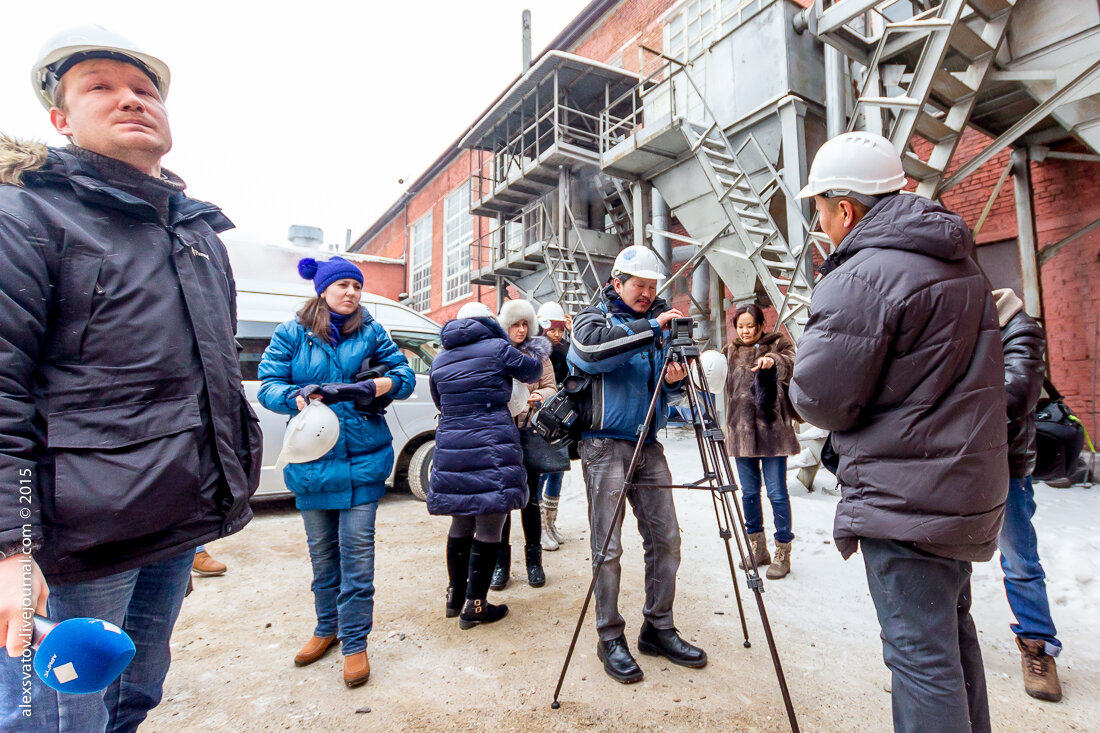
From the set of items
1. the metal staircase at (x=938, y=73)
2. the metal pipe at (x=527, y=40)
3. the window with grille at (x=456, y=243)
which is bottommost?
the metal staircase at (x=938, y=73)

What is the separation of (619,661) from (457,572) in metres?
1.13

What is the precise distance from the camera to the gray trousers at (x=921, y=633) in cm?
148

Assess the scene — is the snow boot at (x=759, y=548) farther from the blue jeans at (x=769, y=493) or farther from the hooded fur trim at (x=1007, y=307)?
the hooded fur trim at (x=1007, y=307)

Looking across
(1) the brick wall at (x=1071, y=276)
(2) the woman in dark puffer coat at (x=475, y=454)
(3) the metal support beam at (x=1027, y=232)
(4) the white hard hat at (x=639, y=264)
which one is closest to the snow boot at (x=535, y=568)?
(2) the woman in dark puffer coat at (x=475, y=454)

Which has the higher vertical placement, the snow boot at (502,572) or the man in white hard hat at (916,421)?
the man in white hard hat at (916,421)

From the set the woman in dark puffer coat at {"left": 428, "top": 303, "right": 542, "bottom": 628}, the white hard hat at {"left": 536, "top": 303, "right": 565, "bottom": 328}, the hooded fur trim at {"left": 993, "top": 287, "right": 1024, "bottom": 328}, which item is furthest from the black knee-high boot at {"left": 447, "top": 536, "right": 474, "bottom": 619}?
the hooded fur trim at {"left": 993, "top": 287, "right": 1024, "bottom": 328}

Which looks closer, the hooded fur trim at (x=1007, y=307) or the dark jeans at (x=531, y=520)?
the hooded fur trim at (x=1007, y=307)

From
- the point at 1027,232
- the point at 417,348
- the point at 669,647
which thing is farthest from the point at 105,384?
the point at 1027,232

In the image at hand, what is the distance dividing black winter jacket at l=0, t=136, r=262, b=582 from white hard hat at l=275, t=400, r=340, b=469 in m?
0.87

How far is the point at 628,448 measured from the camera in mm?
2705

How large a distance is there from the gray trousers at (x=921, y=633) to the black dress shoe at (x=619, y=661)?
114cm

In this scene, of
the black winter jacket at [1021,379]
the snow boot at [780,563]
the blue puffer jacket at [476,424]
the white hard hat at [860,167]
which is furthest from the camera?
the snow boot at [780,563]

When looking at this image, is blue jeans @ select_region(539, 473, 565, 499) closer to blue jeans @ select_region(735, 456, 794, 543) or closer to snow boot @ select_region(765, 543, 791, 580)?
blue jeans @ select_region(735, 456, 794, 543)

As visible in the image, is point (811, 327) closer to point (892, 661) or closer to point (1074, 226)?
point (892, 661)
